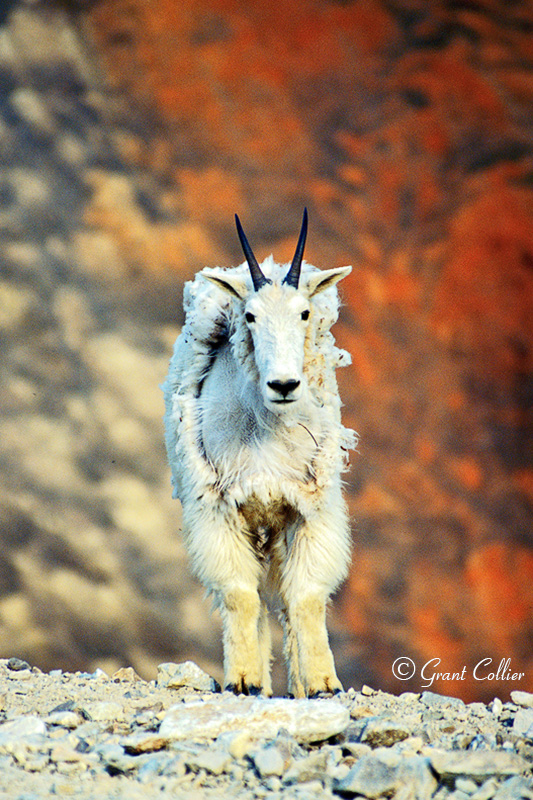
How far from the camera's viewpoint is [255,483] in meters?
5.04

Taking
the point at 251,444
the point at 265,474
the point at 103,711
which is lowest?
the point at 103,711

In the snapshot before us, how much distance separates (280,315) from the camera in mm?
4762

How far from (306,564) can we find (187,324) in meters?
1.73

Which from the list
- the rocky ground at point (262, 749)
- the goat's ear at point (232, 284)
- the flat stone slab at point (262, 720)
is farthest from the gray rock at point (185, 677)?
the goat's ear at point (232, 284)

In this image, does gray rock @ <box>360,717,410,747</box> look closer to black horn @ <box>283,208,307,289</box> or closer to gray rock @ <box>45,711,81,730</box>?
gray rock @ <box>45,711,81,730</box>

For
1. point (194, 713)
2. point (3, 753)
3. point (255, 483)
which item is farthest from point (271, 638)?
point (3, 753)

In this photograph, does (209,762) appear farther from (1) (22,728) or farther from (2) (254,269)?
(2) (254,269)

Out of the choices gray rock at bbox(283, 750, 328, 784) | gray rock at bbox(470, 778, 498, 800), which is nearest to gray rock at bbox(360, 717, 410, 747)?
gray rock at bbox(283, 750, 328, 784)

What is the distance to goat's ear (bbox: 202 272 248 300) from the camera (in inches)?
195

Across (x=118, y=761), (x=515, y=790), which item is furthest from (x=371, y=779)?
(x=118, y=761)

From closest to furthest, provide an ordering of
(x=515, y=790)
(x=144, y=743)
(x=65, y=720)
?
(x=515, y=790) < (x=144, y=743) < (x=65, y=720)

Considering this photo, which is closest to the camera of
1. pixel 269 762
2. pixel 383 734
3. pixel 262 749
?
pixel 269 762

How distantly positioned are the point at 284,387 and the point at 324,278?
34.9 inches

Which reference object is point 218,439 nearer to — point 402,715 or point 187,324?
point 187,324
